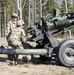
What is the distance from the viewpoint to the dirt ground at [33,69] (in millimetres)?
9689

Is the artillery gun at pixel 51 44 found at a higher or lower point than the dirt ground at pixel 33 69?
higher

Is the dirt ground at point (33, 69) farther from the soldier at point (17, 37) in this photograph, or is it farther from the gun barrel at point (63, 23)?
the gun barrel at point (63, 23)

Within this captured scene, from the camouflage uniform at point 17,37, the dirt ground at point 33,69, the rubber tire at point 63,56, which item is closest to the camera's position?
the dirt ground at point 33,69

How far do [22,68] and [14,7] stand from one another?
188 ft

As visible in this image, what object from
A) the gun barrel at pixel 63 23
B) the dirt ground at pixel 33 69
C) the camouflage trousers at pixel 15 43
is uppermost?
the gun barrel at pixel 63 23

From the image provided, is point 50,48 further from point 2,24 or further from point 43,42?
point 2,24

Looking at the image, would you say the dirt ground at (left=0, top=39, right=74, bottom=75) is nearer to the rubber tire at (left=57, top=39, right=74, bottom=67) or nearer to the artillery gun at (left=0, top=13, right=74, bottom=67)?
the rubber tire at (left=57, top=39, right=74, bottom=67)

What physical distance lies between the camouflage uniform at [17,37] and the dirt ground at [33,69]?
0.59 meters

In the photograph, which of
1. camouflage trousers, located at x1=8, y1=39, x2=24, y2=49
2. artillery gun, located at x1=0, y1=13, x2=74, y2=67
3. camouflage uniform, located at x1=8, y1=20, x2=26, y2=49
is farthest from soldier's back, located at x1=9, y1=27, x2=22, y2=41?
artillery gun, located at x1=0, y1=13, x2=74, y2=67

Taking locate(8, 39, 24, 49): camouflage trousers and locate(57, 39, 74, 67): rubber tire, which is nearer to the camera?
locate(57, 39, 74, 67): rubber tire

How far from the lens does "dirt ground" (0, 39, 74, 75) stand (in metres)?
9.69

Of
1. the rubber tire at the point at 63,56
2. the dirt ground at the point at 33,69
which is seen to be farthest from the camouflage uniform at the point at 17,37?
the rubber tire at the point at 63,56

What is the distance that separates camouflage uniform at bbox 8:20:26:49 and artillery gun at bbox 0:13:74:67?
30 centimetres

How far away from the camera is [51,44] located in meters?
11.4
